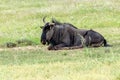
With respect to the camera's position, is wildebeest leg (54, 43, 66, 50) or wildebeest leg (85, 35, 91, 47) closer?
wildebeest leg (54, 43, 66, 50)

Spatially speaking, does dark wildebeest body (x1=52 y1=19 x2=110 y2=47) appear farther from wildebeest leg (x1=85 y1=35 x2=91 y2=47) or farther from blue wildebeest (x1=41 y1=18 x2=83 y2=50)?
blue wildebeest (x1=41 y1=18 x2=83 y2=50)

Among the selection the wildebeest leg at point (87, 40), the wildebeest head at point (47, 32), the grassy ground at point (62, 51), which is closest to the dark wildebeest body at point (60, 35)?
the wildebeest head at point (47, 32)

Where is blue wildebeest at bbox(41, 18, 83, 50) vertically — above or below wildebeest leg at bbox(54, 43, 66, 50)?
above

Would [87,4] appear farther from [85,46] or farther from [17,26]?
[85,46]

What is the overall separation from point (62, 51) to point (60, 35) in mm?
1482

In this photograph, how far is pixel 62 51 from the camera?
17.5m

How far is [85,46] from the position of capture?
717 inches

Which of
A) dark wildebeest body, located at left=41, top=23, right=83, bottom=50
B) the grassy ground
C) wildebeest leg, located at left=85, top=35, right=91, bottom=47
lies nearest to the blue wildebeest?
dark wildebeest body, located at left=41, top=23, right=83, bottom=50

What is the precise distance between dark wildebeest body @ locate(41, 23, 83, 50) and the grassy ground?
41cm

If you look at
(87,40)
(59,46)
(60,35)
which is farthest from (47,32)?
(87,40)

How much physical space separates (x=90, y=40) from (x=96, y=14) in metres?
11.3

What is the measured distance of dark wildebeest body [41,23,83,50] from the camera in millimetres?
18609

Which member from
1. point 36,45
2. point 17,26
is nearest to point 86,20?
point 17,26

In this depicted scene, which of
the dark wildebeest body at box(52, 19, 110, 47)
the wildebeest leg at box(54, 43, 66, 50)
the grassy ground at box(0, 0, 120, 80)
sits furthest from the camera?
the dark wildebeest body at box(52, 19, 110, 47)
